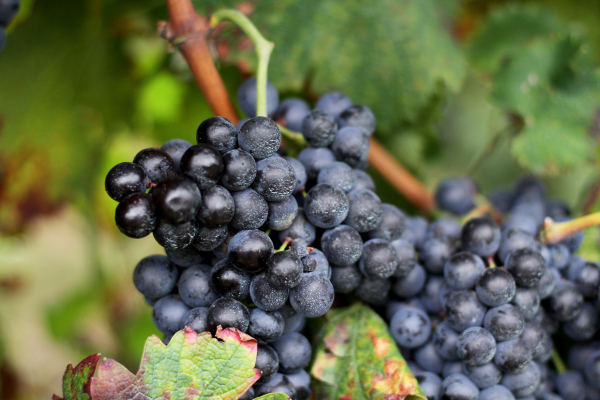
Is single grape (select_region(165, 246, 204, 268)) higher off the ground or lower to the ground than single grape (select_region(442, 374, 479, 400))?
higher

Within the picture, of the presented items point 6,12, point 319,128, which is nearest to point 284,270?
point 319,128

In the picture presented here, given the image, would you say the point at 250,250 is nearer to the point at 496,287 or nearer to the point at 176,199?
the point at 176,199

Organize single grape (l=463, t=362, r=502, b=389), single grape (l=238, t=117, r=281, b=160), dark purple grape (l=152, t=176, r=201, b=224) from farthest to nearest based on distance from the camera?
single grape (l=463, t=362, r=502, b=389) → single grape (l=238, t=117, r=281, b=160) → dark purple grape (l=152, t=176, r=201, b=224)

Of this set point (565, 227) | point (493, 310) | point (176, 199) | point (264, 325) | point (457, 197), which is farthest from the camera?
point (457, 197)

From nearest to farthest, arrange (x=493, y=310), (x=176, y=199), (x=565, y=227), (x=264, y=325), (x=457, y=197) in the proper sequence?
(x=176, y=199), (x=264, y=325), (x=493, y=310), (x=565, y=227), (x=457, y=197)

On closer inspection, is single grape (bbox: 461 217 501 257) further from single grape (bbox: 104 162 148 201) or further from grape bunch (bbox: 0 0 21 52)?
grape bunch (bbox: 0 0 21 52)

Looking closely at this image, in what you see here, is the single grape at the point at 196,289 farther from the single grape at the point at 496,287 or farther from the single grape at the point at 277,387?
the single grape at the point at 496,287

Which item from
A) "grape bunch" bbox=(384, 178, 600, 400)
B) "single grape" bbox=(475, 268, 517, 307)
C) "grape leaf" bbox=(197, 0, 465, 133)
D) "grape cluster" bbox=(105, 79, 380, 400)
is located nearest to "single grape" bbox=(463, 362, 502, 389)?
"grape bunch" bbox=(384, 178, 600, 400)

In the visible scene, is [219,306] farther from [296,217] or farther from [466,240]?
[466,240]
